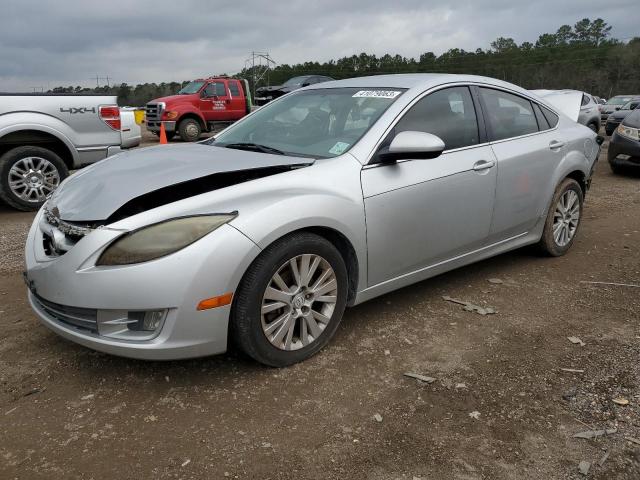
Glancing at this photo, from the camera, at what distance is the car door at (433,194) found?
10.6 ft

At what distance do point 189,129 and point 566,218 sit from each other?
1376 centimetres

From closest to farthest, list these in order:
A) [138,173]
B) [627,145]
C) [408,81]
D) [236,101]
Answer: [138,173], [408,81], [627,145], [236,101]

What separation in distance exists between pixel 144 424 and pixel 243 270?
0.83m

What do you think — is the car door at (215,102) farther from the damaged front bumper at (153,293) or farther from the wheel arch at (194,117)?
the damaged front bumper at (153,293)

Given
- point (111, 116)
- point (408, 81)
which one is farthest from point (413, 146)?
point (111, 116)

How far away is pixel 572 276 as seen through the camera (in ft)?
14.7

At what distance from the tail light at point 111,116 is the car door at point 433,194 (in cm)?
493

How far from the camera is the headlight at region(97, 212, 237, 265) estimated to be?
8.20ft

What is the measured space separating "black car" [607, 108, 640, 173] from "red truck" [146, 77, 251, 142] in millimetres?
11177

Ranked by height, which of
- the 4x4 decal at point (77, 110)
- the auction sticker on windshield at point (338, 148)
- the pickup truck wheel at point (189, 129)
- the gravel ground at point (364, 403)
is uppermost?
the 4x4 decal at point (77, 110)

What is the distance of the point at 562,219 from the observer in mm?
4789

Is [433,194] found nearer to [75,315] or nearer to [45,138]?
[75,315]

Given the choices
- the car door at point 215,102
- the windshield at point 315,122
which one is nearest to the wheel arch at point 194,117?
the car door at point 215,102

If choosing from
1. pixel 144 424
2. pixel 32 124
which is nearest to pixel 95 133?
pixel 32 124
